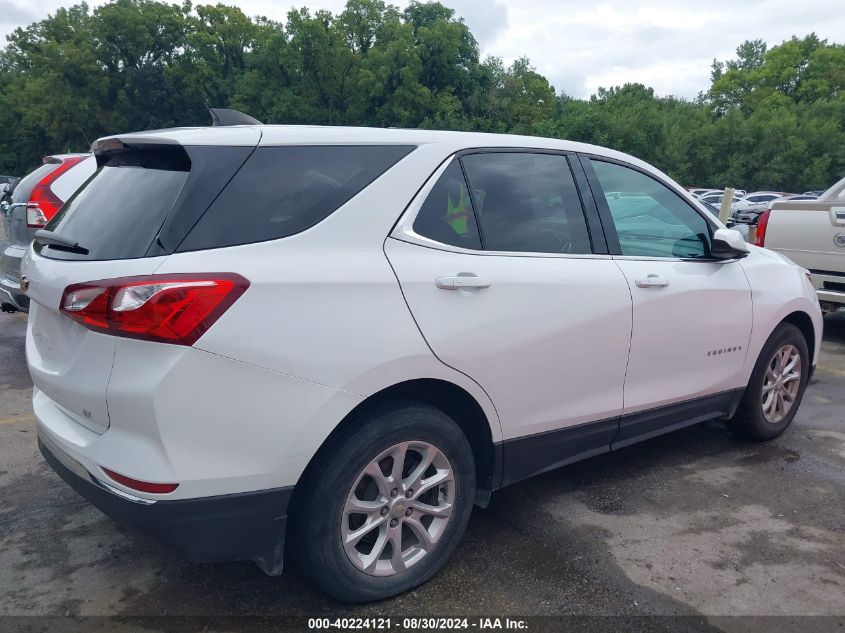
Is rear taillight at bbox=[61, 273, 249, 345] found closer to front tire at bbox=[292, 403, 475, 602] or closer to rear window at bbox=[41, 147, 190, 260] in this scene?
rear window at bbox=[41, 147, 190, 260]

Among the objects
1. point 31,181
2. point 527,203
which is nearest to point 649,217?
point 527,203

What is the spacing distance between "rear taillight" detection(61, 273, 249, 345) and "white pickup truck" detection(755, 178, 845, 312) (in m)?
6.74

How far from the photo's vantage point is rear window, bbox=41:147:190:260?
235 centimetres

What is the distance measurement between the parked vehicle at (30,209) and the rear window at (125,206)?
2.98 meters

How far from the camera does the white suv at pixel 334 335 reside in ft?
7.20

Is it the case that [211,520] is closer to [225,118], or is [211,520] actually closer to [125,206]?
[125,206]

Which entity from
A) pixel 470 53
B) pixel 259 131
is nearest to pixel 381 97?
pixel 470 53

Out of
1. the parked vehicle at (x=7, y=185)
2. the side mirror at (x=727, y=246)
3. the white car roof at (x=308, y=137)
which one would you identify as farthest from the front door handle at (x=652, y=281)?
the parked vehicle at (x=7, y=185)

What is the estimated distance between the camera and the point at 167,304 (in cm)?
215

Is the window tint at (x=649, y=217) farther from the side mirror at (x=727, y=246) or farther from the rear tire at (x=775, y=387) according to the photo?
the rear tire at (x=775, y=387)

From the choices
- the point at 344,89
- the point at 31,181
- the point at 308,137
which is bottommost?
the point at 31,181

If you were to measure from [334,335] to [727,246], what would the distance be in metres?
2.43

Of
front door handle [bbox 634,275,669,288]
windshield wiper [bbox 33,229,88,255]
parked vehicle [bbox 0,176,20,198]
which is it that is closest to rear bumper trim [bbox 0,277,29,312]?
parked vehicle [bbox 0,176,20,198]

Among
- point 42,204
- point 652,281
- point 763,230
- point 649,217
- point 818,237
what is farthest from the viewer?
point 763,230
